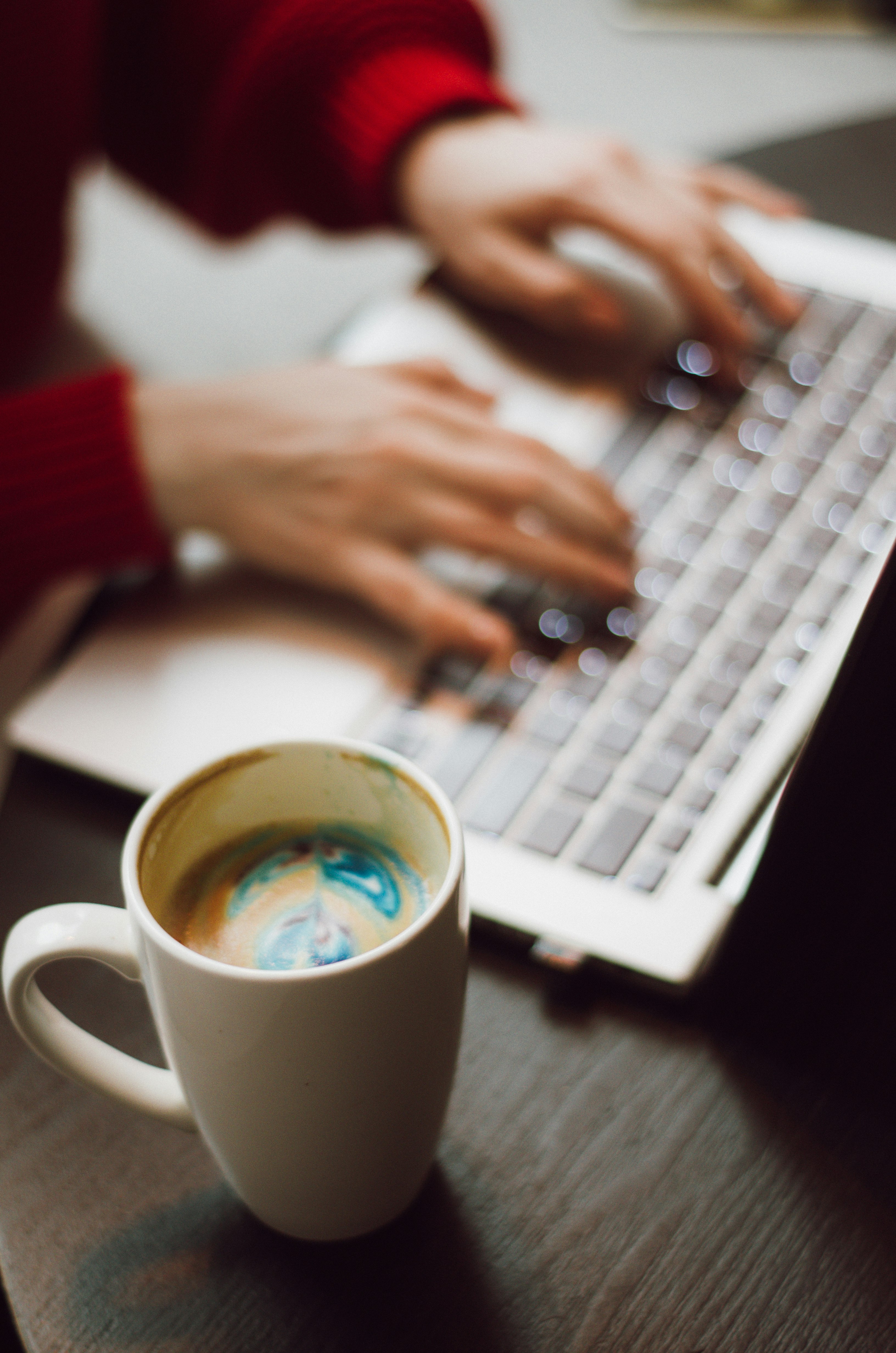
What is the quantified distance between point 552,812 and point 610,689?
7 cm

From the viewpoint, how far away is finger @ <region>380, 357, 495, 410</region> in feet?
1.79

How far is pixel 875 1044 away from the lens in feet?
1.11

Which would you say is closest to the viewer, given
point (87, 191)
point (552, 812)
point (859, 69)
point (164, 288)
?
point (552, 812)

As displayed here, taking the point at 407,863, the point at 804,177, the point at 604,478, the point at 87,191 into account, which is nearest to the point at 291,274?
the point at 87,191

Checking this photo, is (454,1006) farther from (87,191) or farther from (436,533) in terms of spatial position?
(87,191)

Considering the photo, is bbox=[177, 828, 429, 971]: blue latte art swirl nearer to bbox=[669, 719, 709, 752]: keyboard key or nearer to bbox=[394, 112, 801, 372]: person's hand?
bbox=[669, 719, 709, 752]: keyboard key

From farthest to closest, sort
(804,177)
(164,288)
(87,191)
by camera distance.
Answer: (87,191) < (164,288) < (804,177)

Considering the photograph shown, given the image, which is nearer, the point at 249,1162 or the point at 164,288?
the point at 249,1162

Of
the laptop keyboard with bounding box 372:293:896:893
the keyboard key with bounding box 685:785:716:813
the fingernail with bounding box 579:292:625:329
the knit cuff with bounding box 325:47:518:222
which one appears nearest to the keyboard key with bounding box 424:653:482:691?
the laptop keyboard with bounding box 372:293:896:893

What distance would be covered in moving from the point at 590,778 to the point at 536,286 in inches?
12.5

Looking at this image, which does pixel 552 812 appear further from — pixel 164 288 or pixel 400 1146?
pixel 164 288

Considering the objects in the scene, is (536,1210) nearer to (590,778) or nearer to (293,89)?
(590,778)

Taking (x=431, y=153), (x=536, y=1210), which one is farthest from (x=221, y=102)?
(x=536, y=1210)

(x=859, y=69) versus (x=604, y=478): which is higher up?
(x=604, y=478)
